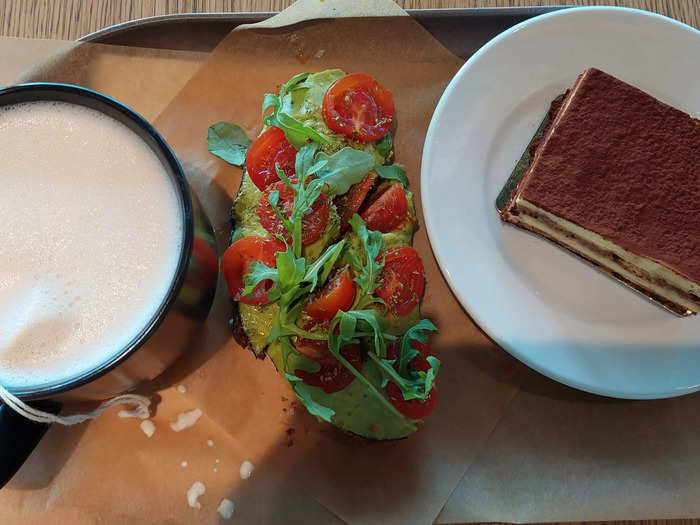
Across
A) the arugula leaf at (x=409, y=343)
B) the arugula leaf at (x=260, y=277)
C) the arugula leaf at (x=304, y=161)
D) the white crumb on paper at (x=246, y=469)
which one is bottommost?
the white crumb on paper at (x=246, y=469)

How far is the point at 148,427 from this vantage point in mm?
1472

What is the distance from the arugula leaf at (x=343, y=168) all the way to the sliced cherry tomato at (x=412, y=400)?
41 centimetres

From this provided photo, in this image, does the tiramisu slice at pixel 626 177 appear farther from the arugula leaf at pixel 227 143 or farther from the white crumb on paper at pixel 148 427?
the white crumb on paper at pixel 148 427

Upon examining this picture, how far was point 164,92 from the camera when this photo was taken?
159cm

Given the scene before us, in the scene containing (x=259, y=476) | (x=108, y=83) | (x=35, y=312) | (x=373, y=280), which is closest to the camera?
(x=35, y=312)

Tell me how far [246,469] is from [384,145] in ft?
3.02

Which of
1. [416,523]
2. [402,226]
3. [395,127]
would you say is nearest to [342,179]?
[402,226]

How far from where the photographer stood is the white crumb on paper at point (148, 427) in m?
1.47

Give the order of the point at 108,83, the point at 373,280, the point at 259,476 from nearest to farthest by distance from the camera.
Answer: the point at 373,280
the point at 259,476
the point at 108,83

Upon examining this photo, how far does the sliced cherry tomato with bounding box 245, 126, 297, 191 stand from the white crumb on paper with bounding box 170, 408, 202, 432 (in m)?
0.61

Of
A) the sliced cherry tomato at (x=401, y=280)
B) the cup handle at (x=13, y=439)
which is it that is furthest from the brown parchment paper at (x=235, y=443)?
the cup handle at (x=13, y=439)

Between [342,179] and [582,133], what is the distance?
2.00 ft

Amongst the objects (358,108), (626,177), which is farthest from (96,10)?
(626,177)

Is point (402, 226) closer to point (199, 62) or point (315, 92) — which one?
point (315, 92)
